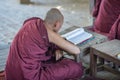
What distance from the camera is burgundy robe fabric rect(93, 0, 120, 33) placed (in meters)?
3.25

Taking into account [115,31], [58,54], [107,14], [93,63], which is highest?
[107,14]

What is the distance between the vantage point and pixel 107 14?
130 inches

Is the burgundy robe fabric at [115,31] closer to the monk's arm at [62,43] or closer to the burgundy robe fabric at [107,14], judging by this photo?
the burgundy robe fabric at [107,14]

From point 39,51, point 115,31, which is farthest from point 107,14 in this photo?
point 39,51

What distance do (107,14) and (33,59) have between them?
137 centimetres

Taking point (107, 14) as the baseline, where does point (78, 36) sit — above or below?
below

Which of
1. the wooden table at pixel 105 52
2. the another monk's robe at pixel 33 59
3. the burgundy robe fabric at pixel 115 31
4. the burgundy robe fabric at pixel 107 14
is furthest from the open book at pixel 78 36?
the burgundy robe fabric at pixel 107 14

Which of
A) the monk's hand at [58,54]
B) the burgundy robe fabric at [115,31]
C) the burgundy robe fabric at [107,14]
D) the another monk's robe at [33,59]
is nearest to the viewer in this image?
the another monk's robe at [33,59]

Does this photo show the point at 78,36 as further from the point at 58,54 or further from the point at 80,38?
the point at 58,54

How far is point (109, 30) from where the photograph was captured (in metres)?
3.31

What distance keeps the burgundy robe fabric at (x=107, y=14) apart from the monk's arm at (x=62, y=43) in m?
0.99

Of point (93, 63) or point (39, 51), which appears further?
point (93, 63)

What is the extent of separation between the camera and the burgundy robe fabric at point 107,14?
325 cm

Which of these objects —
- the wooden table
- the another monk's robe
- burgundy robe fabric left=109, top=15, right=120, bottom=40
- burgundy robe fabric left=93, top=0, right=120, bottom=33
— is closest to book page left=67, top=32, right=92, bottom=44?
the wooden table
